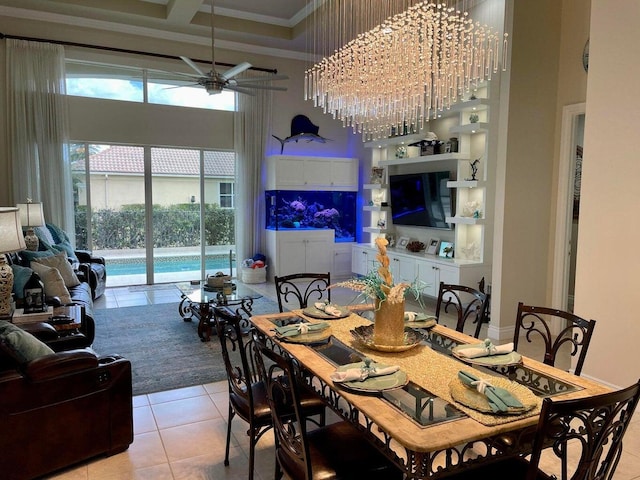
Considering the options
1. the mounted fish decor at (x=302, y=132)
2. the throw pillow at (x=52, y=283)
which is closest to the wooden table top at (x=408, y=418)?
the throw pillow at (x=52, y=283)

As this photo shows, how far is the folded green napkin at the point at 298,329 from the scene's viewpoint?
2.49 meters

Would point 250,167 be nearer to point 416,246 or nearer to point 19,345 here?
point 416,246

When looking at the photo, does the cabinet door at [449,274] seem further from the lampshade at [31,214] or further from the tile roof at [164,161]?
the lampshade at [31,214]

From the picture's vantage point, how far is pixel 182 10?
635cm

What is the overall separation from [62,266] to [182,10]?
12.5 ft

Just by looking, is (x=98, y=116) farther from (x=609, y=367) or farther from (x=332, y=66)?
(x=609, y=367)

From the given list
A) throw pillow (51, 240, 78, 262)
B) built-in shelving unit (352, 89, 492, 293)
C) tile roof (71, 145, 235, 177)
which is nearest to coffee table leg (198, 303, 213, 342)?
throw pillow (51, 240, 78, 262)

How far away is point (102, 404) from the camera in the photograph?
2.60 m

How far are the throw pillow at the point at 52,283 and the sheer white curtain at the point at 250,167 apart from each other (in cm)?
378

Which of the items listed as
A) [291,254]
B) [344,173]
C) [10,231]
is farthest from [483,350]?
[344,173]

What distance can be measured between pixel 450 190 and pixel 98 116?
544 centimetres

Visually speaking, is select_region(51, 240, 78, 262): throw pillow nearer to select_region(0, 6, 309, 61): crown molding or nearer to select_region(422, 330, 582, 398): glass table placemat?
select_region(0, 6, 309, 61): crown molding

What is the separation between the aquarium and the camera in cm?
810

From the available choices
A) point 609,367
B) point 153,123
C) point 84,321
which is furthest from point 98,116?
point 609,367
